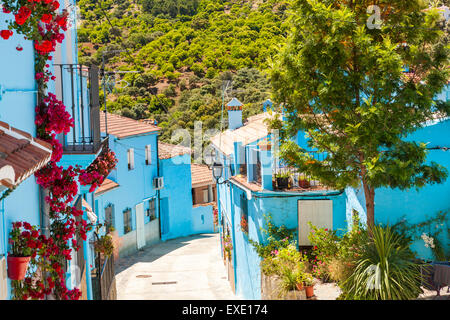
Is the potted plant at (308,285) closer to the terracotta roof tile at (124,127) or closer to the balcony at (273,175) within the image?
the balcony at (273,175)

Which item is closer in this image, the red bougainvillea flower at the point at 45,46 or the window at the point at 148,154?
the red bougainvillea flower at the point at 45,46

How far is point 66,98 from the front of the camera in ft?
31.6

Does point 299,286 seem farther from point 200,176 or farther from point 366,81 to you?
point 200,176

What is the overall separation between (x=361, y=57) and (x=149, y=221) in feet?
79.6

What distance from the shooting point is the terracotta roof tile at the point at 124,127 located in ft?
90.3

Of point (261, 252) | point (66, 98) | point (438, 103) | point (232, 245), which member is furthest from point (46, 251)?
point (232, 245)

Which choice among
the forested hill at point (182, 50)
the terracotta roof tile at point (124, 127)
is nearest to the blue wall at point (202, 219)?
the terracotta roof tile at point (124, 127)

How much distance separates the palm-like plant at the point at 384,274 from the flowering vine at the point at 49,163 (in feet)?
15.7

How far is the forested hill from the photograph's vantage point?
4262 cm

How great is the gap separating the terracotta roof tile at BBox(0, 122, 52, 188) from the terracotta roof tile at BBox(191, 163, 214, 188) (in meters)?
30.7

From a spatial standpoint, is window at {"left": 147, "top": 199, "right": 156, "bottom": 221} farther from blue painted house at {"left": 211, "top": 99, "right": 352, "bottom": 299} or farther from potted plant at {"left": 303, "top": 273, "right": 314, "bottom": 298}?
potted plant at {"left": 303, "top": 273, "right": 314, "bottom": 298}

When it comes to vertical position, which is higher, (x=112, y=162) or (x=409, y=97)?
(x=409, y=97)

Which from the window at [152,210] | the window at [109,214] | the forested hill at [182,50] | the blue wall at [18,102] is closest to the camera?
the blue wall at [18,102]

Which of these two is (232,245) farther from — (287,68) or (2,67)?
(2,67)
